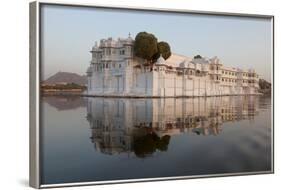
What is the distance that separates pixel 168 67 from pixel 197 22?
0.63 meters

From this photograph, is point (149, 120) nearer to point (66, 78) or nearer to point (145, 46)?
point (145, 46)

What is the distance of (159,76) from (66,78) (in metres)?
1.08

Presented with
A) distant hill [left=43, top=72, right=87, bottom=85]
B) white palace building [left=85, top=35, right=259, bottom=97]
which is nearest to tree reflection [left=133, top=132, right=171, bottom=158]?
white palace building [left=85, top=35, right=259, bottom=97]

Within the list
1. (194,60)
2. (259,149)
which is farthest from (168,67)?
(259,149)

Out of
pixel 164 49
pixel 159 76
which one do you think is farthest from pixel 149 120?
pixel 164 49

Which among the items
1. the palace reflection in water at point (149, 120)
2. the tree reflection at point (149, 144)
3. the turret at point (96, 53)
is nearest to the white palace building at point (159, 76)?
the turret at point (96, 53)

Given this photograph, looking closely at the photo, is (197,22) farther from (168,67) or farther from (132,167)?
(132,167)

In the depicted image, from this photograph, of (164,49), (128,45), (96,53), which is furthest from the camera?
(164,49)

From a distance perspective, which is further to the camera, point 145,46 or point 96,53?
point 145,46

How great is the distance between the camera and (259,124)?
8016 mm

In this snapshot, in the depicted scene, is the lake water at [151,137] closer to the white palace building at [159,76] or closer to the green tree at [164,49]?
the white palace building at [159,76]

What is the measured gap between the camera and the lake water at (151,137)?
701cm

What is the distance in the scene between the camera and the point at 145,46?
7.42 m

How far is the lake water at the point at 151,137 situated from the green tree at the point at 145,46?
51 cm
